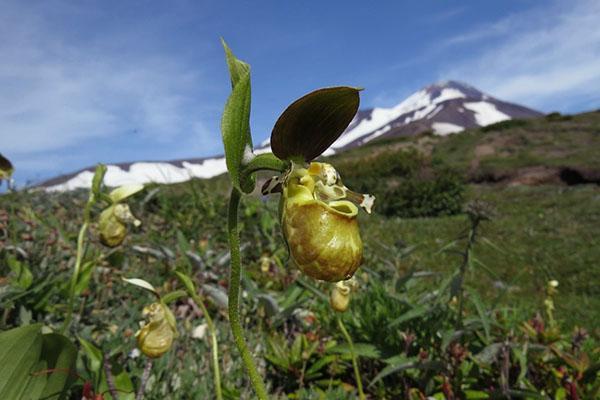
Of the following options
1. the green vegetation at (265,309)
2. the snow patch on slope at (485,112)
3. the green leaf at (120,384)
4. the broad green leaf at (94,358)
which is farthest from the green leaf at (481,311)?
the snow patch on slope at (485,112)

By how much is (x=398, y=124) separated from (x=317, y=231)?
305 ft

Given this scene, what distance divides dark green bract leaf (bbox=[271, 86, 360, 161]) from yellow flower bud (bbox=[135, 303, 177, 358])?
38.9 inches

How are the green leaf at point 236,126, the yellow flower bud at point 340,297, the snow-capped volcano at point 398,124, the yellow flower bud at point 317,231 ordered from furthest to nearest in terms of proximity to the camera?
the snow-capped volcano at point 398,124 → the yellow flower bud at point 340,297 → the yellow flower bud at point 317,231 → the green leaf at point 236,126

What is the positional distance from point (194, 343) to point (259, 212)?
10.3 ft

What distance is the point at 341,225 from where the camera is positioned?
109cm

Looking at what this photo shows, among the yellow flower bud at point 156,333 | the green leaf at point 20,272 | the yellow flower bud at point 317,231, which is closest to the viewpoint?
the yellow flower bud at point 317,231

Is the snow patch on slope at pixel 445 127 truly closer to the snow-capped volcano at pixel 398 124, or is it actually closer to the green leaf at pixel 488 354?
the snow-capped volcano at pixel 398 124

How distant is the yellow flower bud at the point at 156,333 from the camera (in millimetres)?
1745

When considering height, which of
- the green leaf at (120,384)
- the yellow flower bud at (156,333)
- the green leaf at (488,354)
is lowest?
the green leaf at (488,354)

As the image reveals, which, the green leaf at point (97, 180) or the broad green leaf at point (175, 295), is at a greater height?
the green leaf at point (97, 180)

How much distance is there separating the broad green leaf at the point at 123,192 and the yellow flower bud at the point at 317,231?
187 cm

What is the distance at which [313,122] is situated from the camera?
43.4 inches

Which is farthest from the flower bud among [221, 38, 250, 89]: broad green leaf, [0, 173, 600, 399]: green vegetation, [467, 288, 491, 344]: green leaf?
[467, 288, 491, 344]: green leaf

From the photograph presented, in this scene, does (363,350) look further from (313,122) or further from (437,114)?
(437,114)
